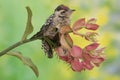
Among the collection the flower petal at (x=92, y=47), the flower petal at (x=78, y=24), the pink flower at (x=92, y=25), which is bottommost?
the flower petal at (x=92, y=47)

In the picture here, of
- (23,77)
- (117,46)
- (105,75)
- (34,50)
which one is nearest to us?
(23,77)

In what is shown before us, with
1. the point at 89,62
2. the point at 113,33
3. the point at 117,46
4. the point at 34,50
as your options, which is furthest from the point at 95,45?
the point at 113,33

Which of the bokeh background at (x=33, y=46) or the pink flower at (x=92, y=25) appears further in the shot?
the bokeh background at (x=33, y=46)

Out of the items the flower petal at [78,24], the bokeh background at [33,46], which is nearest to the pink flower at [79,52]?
the flower petal at [78,24]

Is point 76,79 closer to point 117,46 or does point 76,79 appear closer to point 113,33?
point 117,46

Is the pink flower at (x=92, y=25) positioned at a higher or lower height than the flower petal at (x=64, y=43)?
higher

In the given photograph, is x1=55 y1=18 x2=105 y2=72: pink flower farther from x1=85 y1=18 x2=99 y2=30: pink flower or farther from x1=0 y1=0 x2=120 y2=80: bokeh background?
x1=0 y1=0 x2=120 y2=80: bokeh background

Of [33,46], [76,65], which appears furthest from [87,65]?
[33,46]

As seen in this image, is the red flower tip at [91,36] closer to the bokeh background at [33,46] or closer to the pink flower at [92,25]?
the pink flower at [92,25]

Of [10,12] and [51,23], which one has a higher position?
[51,23]

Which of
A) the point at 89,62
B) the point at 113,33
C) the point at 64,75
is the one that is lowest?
the point at 113,33
